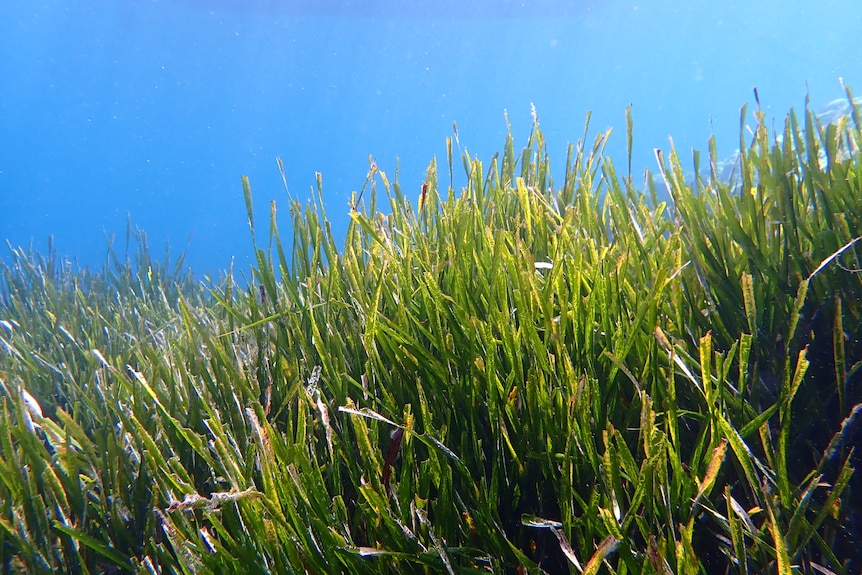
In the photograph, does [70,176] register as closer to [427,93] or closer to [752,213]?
[427,93]

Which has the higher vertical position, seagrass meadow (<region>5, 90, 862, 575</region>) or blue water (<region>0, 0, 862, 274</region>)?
blue water (<region>0, 0, 862, 274</region>)

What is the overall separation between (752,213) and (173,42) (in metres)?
84.4

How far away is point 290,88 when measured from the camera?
10144 centimetres

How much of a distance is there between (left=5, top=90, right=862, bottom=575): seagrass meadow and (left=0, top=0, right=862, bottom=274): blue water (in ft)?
216

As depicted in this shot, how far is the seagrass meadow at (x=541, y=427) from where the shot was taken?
0.78 meters

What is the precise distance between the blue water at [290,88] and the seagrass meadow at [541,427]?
65949 mm

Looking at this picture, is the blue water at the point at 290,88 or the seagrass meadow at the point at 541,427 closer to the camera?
the seagrass meadow at the point at 541,427

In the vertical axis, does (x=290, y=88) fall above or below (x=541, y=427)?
above

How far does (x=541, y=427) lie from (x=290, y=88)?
11306 cm

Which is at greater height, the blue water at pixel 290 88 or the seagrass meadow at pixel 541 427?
the blue water at pixel 290 88

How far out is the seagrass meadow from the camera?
777 millimetres

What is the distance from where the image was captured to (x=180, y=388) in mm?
1500

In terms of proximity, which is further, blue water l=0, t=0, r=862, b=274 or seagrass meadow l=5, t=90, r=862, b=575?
blue water l=0, t=0, r=862, b=274

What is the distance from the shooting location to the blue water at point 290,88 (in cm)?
6956
